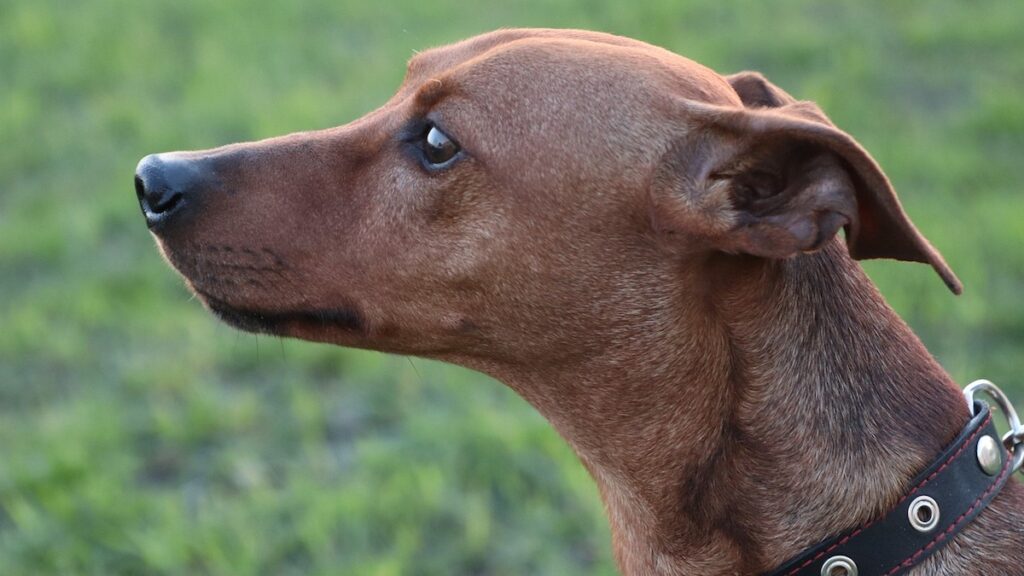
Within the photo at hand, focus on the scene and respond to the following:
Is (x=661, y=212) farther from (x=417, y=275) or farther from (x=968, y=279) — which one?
(x=968, y=279)

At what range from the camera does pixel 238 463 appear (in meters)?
5.42

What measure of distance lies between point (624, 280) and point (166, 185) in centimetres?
128

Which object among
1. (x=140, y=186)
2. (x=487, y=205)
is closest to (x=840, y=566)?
(x=487, y=205)

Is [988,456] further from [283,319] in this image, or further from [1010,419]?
[283,319]

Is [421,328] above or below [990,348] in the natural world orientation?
above

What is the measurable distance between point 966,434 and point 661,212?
37.6 inches

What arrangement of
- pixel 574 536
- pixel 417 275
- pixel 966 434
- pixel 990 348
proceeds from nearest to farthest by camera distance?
pixel 966 434 < pixel 417 275 < pixel 574 536 < pixel 990 348

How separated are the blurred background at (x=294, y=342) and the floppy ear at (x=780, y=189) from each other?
51.8 inches

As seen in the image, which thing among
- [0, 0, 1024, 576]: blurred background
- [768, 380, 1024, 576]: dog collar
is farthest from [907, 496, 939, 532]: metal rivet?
[0, 0, 1024, 576]: blurred background

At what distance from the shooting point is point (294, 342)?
6371 mm

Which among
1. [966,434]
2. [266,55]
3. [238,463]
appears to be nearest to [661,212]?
[966,434]

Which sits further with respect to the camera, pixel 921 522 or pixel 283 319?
pixel 283 319

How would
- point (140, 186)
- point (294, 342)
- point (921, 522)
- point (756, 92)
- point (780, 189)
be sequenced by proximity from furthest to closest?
1. point (294, 342)
2. point (756, 92)
3. point (140, 186)
4. point (780, 189)
5. point (921, 522)

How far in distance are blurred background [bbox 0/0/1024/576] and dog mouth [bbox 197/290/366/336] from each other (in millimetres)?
674
